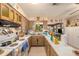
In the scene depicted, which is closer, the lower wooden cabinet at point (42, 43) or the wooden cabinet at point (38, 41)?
the lower wooden cabinet at point (42, 43)

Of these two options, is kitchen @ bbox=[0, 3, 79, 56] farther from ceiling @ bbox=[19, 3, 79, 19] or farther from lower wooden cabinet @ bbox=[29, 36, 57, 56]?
lower wooden cabinet @ bbox=[29, 36, 57, 56]

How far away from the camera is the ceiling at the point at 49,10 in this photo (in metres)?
1.73

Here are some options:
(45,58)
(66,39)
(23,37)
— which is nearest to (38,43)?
(23,37)

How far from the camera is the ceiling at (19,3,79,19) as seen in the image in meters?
1.73

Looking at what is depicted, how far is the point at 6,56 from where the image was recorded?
1.48 meters

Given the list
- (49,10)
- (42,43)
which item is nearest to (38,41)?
(42,43)

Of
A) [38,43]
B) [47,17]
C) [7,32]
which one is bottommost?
[38,43]

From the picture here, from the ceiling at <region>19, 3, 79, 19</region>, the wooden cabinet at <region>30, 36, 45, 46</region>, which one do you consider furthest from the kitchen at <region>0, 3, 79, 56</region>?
the wooden cabinet at <region>30, 36, 45, 46</region>

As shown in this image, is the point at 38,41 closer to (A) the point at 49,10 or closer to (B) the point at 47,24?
(B) the point at 47,24

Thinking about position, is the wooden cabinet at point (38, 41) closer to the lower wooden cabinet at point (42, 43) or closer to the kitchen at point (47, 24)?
the lower wooden cabinet at point (42, 43)

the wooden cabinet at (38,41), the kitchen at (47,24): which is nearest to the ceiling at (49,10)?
the kitchen at (47,24)

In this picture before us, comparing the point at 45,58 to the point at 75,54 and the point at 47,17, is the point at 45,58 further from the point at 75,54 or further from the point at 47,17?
the point at 47,17

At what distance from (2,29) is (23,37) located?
2.75ft

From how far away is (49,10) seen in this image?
1.99 meters
